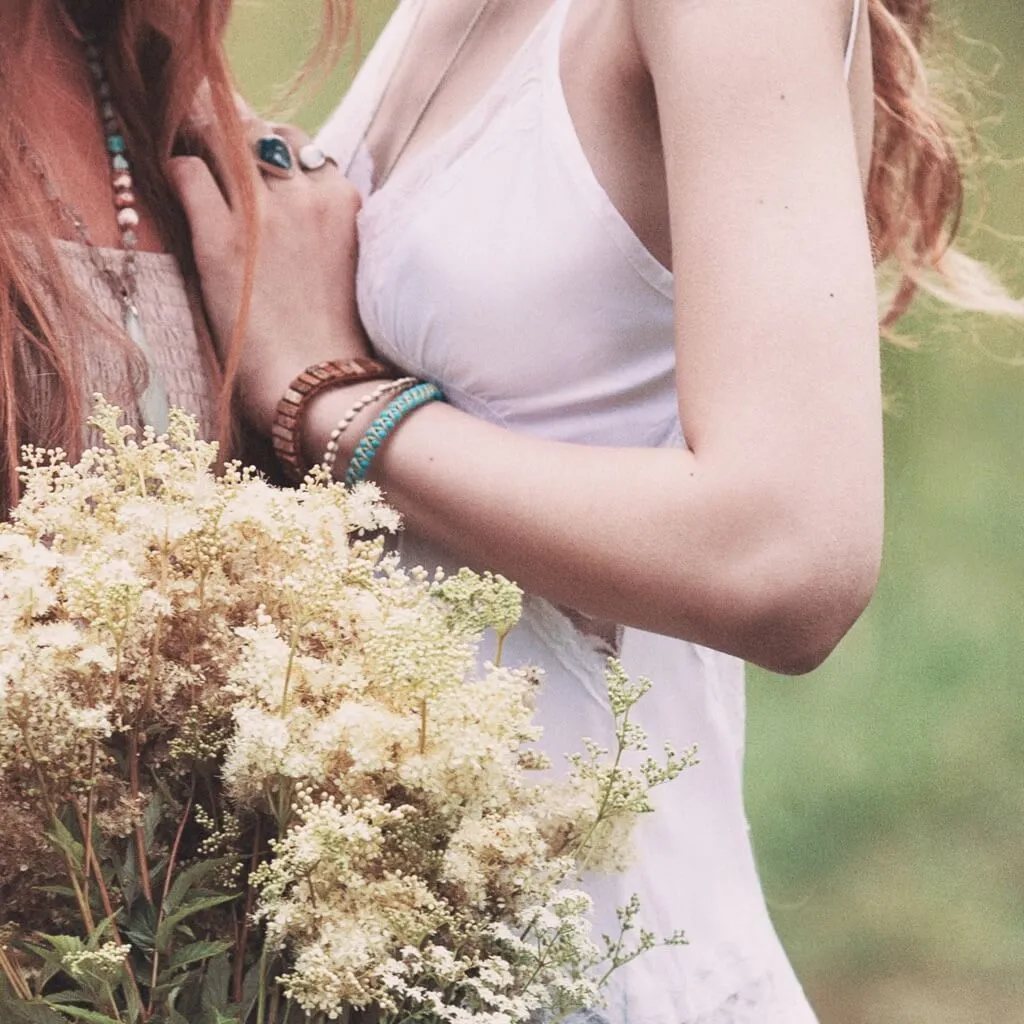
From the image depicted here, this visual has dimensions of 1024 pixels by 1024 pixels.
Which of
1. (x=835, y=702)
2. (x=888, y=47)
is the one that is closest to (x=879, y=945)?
(x=835, y=702)

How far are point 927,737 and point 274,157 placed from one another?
996 mm

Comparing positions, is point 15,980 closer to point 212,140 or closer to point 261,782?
point 261,782

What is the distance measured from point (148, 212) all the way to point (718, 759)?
47 centimetres

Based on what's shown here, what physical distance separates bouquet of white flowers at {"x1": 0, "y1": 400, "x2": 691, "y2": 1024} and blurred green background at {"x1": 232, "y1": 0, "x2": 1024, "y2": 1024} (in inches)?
40.9

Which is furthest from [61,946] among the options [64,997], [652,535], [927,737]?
[927,737]

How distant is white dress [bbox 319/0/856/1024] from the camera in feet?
2.46

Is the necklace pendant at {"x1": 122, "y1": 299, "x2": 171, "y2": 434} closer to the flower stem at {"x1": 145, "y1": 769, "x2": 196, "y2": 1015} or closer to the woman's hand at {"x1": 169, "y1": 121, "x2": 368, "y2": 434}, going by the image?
the woman's hand at {"x1": 169, "y1": 121, "x2": 368, "y2": 434}

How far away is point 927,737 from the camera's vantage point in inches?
61.0

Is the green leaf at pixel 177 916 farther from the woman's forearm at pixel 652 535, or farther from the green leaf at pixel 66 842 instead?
the woman's forearm at pixel 652 535

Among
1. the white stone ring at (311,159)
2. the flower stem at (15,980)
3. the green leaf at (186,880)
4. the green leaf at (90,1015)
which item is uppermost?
the white stone ring at (311,159)

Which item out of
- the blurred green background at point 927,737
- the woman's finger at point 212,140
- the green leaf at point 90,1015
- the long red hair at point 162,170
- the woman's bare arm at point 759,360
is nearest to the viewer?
the green leaf at point 90,1015

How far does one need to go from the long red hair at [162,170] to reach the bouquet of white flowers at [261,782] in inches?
10.3

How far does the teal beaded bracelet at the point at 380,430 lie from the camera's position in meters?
0.75

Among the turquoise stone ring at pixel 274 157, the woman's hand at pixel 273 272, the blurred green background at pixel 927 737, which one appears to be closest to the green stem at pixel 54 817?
the woman's hand at pixel 273 272
